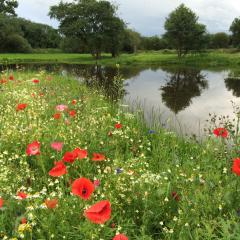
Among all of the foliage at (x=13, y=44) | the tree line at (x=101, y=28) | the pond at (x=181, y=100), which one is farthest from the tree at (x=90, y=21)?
the pond at (x=181, y=100)

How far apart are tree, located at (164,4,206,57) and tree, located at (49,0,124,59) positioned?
35.4 feet

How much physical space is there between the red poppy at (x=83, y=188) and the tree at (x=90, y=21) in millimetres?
61866

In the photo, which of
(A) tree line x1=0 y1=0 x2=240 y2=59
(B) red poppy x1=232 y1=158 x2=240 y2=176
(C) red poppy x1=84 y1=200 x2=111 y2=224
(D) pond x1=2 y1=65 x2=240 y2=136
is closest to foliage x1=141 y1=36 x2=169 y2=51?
(A) tree line x1=0 y1=0 x2=240 y2=59

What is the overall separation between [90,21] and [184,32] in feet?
60.9

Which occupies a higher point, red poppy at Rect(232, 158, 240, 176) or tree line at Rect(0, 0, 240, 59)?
tree line at Rect(0, 0, 240, 59)

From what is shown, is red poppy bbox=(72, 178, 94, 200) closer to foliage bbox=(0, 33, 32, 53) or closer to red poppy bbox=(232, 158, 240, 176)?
red poppy bbox=(232, 158, 240, 176)

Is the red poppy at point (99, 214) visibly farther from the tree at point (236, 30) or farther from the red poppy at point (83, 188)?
the tree at point (236, 30)

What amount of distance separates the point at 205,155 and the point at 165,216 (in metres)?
2.81

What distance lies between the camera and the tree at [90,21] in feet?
211

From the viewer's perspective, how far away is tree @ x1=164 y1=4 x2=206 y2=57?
229 ft

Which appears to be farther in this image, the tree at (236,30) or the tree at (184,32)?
the tree at (236,30)

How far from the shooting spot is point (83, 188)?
314 cm

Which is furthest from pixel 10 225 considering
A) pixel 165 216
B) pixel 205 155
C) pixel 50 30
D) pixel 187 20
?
pixel 50 30

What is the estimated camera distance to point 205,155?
22.7 feet
